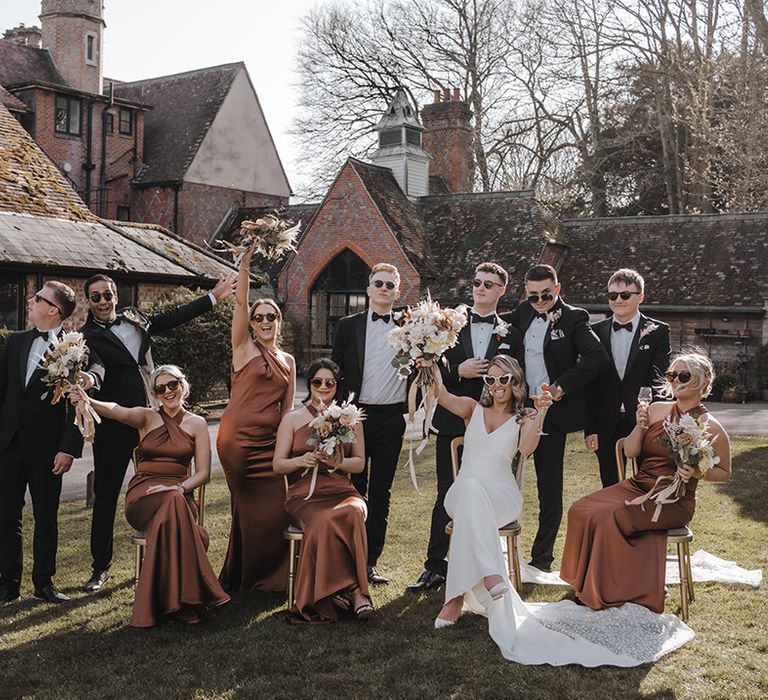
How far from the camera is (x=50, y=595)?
6312 mm

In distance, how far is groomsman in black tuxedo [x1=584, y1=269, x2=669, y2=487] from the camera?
22.9 ft

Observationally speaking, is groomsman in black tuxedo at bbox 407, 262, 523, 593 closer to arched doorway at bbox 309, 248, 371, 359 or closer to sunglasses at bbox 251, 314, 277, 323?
sunglasses at bbox 251, 314, 277, 323

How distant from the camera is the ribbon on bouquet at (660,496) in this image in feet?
19.0

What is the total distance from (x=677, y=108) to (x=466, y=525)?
1100 inches

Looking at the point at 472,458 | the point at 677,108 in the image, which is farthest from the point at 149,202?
the point at 472,458

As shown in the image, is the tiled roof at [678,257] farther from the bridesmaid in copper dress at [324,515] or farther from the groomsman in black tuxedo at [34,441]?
the groomsman in black tuxedo at [34,441]

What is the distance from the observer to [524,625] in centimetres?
554

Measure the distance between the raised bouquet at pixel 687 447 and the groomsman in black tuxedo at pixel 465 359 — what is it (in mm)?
1437

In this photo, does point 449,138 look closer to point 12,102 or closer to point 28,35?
point 12,102

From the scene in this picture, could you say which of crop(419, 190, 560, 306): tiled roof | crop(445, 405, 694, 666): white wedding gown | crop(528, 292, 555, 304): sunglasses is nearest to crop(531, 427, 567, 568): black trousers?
crop(445, 405, 694, 666): white wedding gown

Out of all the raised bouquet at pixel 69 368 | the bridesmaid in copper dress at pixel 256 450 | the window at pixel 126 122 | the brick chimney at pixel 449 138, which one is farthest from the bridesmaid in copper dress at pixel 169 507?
the window at pixel 126 122

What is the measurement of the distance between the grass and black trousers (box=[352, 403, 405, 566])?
1.36 feet

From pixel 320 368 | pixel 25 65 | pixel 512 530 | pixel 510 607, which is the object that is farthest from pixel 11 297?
pixel 25 65

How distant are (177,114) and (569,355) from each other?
2960cm
